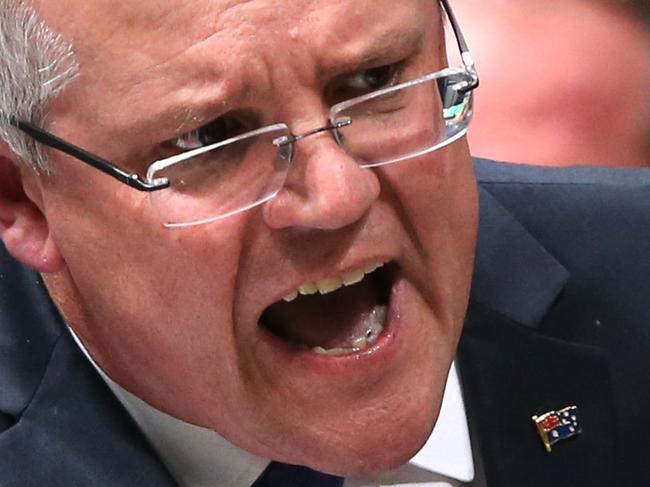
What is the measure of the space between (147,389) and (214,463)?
0.37 feet

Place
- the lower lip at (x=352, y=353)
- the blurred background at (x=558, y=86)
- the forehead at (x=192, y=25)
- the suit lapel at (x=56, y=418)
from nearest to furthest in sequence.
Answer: the forehead at (x=192, y=25) < the lower lip at (x=352, y=353) < the suit lapel at (x=56, y=418) < the blurred background at (x=558, y=86)

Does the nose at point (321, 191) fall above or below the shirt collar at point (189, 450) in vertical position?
above

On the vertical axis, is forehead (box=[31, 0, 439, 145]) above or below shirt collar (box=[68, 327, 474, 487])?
above

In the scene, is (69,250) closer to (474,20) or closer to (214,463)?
(214,463)

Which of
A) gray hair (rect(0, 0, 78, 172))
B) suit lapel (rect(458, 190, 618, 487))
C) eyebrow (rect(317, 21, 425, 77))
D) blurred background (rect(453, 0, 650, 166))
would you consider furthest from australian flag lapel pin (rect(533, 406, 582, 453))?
blurred background (rect(453, 0, 650, 166))

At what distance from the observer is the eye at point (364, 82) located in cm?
96

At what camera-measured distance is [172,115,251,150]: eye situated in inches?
36.7

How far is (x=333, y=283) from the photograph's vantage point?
0.99 metres

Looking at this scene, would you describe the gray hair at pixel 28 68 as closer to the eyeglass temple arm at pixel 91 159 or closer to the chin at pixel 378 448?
the eyeglass temple arm at pixel 91 159

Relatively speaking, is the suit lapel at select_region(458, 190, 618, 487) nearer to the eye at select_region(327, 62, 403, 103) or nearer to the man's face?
the man's face

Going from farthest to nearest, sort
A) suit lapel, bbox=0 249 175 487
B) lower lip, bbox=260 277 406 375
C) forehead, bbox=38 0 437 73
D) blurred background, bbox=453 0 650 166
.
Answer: blurred background, bbox=453 0 650 166
suit lapel, bbox=0 249 175 487
lower lip, bbox=260 277 406 375
forehead, bbox=38 0 437 73

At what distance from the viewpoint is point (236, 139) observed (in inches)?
36.6

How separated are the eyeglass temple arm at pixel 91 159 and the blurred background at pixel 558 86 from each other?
1.09 meters

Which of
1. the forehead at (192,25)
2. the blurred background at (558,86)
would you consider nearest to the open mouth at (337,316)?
the forehead at (192,25)
